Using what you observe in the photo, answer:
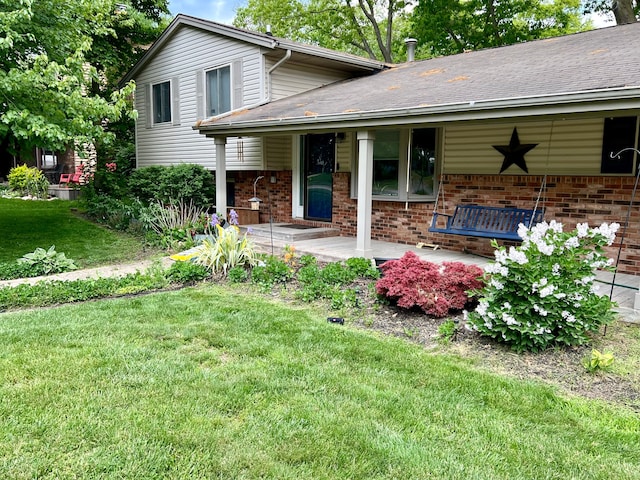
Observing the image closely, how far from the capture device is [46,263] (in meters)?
7.05

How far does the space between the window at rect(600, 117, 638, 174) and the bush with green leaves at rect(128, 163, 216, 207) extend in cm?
758

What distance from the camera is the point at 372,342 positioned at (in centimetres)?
419

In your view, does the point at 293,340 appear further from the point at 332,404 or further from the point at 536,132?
the point at 536,132

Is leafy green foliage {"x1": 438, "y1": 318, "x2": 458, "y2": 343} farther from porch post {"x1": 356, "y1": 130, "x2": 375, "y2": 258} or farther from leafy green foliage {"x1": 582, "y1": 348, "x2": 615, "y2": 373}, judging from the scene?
porch post {"x1": 356, "y1": 130, "x2": 375, "y2": 258}

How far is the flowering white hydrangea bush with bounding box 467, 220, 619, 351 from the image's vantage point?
12.6ft

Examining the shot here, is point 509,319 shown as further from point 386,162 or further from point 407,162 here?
point 386,162

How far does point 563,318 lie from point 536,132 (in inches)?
162

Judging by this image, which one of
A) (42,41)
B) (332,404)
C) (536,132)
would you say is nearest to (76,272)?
(42,41)

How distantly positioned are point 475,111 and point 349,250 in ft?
9.83

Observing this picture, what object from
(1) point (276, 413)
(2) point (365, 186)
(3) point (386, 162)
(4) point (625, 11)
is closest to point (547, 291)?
(1) point (276, 413)

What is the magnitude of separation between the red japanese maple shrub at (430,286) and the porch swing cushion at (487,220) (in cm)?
198

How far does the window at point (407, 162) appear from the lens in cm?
831

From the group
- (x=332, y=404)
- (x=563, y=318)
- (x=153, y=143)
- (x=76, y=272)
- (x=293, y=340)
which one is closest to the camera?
(x=332, y=404)

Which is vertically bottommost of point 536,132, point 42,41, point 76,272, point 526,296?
point 76,272
